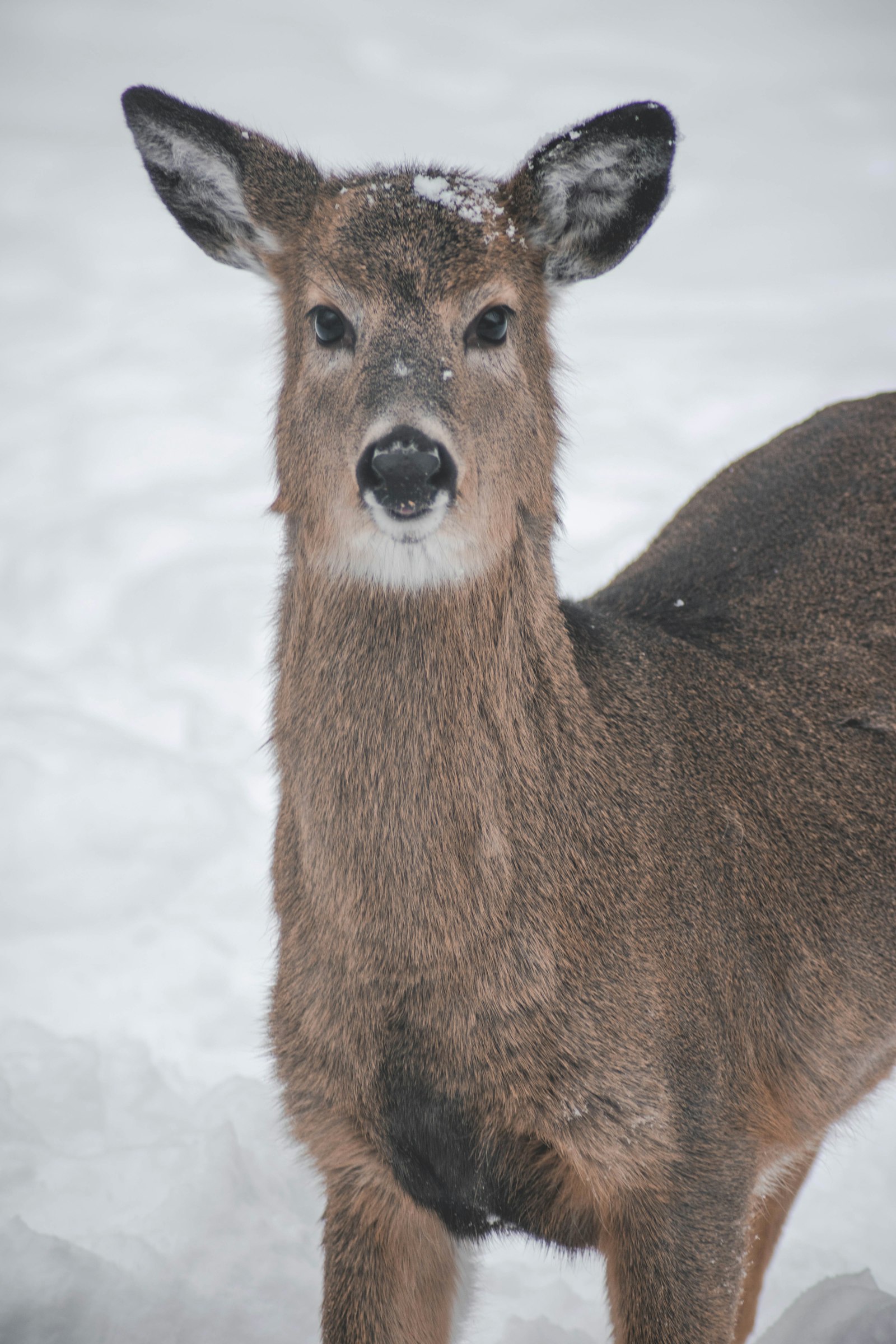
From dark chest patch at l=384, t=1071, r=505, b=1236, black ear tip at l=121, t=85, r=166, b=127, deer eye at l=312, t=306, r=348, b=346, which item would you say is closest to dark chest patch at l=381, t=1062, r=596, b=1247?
dark chest patch at l=384, t=1071, r=505, b=1236

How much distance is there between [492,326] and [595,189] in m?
0.55

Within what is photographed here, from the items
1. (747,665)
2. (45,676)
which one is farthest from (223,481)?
(747,665)

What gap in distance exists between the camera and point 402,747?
2.55 meters

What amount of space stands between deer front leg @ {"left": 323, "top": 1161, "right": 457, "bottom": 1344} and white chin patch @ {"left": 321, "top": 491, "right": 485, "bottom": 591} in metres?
1.36

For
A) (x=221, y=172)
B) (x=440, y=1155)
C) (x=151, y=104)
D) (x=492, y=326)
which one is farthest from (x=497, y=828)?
(x=151, y=104)

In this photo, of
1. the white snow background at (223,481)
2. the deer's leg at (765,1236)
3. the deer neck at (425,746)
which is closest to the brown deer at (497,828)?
the deer neck at (425,746)

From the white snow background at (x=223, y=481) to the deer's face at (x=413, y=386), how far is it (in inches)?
17.4

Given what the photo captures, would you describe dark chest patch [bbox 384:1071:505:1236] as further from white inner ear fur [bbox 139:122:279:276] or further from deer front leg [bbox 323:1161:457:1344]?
white inner ear fur [bbox 139:122:279:276]

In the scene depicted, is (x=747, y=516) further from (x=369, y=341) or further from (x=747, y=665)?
(x=369, y=341)

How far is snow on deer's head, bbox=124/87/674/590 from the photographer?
2463 mm

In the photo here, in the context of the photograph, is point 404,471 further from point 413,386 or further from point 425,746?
point 425,746

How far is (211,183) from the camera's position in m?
3.11

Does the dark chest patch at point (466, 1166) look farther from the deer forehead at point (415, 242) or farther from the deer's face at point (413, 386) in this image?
the deer forehead at point (415, 242)

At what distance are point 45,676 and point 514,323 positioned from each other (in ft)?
12.9
